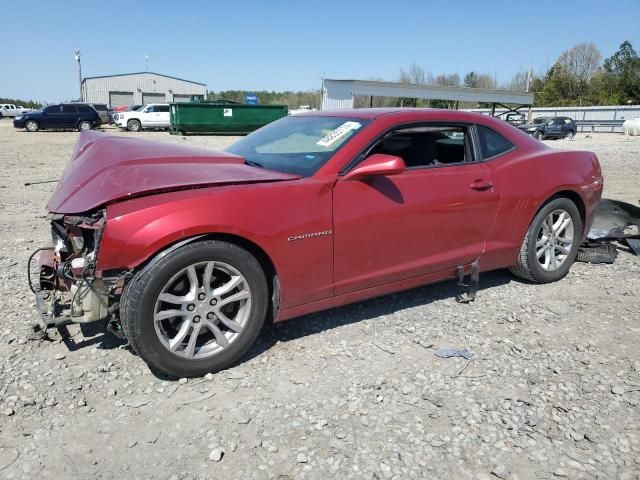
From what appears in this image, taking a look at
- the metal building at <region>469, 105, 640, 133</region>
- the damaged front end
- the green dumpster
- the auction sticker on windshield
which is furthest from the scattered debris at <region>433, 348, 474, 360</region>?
the metal building at <region>469, 105, 640, 133</region>

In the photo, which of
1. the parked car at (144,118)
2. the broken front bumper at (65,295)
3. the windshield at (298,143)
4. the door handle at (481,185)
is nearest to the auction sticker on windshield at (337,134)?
the windshield at (298,143)

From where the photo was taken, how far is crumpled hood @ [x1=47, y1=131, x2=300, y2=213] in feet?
9.00

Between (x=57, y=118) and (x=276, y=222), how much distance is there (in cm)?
3021

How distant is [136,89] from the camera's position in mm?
61812

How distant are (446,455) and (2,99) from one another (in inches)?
3654

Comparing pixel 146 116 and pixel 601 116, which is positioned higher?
pixel 601 116

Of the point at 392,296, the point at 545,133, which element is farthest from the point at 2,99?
the point at 392,296

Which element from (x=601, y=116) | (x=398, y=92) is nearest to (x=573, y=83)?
(x=601, y=116)

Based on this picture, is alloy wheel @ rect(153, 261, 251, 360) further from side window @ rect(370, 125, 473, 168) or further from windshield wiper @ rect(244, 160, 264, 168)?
side window @ rect(370, 125, 473, 168)

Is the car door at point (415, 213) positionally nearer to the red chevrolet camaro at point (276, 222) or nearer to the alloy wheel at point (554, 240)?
the red chevrolet camaro at point (276, 222)

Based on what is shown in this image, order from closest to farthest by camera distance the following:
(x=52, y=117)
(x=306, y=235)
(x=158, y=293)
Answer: (x=158, y=293)
(x=306, y=235)
(x=52, y=117)

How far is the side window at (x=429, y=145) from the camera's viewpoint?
145 inches

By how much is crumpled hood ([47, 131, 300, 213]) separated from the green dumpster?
23069mm

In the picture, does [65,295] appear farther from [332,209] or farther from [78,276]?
[332,209]
